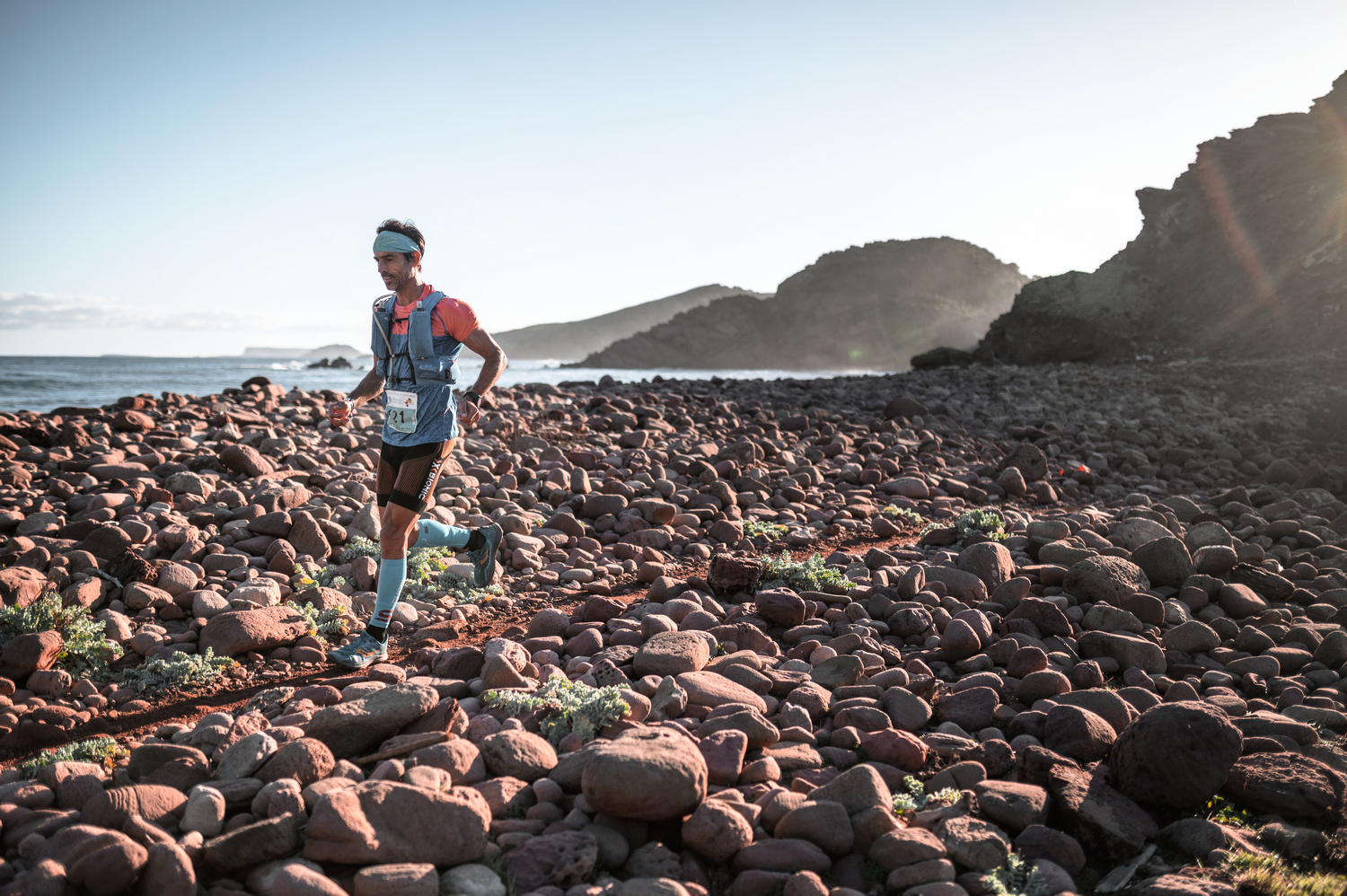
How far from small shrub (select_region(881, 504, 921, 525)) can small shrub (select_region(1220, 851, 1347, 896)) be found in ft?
18.0

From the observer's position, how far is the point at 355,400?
4.68 m

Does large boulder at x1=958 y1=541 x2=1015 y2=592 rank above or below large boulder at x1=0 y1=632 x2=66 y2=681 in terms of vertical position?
above

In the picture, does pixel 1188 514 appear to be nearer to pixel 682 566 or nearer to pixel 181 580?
pixel 682 566

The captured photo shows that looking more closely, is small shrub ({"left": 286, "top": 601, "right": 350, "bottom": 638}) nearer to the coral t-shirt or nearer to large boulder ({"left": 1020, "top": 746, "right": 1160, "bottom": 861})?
the coral t-shirt

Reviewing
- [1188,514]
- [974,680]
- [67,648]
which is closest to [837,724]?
[974,680]

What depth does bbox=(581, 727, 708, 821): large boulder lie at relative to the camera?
253 cm

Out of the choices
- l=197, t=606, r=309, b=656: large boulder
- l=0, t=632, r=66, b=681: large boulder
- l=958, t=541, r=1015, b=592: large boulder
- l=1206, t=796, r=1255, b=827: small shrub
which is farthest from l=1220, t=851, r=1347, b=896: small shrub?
l=0, t=632, r=66, b=681: large boulder

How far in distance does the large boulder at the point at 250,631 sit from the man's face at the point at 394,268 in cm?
208

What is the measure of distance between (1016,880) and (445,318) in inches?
145

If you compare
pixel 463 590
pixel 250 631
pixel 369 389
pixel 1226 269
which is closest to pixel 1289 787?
pixel 463 590

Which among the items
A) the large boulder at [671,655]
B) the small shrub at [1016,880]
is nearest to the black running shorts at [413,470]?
the large boulder at [671,655]

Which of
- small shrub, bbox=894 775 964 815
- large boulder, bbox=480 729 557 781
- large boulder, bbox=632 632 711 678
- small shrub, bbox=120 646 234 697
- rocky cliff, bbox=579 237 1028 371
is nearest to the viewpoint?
small shrub, bbox=894 775 964 815

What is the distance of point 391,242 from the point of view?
4156 mm

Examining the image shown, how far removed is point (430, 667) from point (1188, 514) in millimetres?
7458
